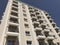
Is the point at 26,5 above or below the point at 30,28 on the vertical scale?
above

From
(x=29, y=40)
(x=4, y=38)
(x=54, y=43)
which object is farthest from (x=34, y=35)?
(x=4, y=38)

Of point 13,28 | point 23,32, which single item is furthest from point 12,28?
point 23,32

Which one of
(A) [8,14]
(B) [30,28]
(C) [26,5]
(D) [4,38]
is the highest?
(C) [26,5]

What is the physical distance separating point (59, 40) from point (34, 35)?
8196 mm

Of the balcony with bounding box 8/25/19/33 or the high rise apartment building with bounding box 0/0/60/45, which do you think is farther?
the balcony with bounding box 8/25/19/33

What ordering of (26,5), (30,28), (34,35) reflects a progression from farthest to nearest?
(26,5)
(30,28)
(34,35)

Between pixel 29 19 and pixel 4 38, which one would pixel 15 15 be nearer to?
pixel 29 19

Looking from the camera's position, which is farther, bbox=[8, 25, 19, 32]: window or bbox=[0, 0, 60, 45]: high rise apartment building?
bbox=[8, 25, 19, 32]: window

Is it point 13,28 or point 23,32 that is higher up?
point 13,28

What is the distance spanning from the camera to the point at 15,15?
4397 cm

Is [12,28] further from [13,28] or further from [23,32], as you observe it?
[23,32]

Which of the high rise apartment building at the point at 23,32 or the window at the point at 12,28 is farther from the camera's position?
the window at the point at 12,28

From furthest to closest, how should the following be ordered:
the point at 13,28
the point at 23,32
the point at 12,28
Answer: the point at 13,28 < the point at 12,28 < the point at 23,32

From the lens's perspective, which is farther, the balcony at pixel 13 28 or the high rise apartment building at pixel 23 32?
the balcony at pixel 13 28
